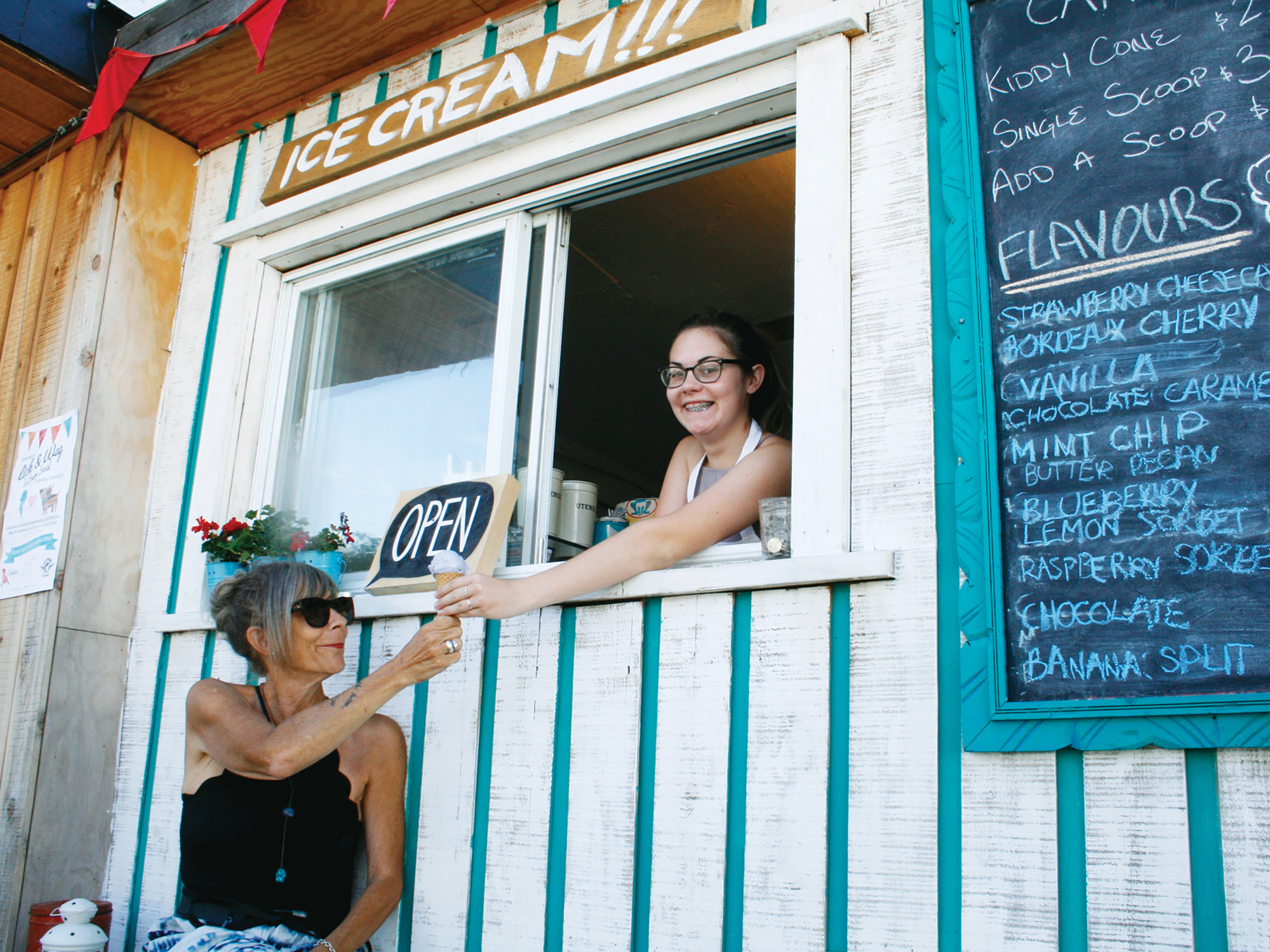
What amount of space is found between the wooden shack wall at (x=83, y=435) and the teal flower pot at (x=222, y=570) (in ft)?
1.52

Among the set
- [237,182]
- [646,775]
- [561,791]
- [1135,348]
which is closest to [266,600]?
[561,791]

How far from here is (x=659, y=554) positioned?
237 centimetres

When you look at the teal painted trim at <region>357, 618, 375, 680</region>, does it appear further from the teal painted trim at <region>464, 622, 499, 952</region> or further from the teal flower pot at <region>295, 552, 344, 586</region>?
the teal painted trim at <region>464, 622, 499, 952</region>

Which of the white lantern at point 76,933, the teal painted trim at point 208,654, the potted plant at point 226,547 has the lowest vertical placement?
the white lantern at point 76,933

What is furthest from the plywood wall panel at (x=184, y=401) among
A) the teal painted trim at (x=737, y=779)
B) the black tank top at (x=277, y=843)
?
the teal painted trim at (x=737, y=779)

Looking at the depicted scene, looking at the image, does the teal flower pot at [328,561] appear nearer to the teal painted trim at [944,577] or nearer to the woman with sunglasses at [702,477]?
the woman with sunglasses at [702,477]

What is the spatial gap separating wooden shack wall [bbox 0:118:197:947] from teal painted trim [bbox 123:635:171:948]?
15 cm

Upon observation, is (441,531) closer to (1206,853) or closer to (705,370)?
(705,370)

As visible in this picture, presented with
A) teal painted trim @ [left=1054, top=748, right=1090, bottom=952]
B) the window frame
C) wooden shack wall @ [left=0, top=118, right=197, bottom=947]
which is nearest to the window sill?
the window frame

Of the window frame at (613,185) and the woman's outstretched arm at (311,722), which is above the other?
the window frame at (613,185)

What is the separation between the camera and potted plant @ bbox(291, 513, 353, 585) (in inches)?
119

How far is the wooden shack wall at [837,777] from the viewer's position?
70.0 inches

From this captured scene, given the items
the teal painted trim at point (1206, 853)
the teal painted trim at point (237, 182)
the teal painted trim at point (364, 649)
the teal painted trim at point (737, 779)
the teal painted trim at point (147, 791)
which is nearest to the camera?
the teal painted trim at point (1206, 853)

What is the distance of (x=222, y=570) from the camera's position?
3.10 m
